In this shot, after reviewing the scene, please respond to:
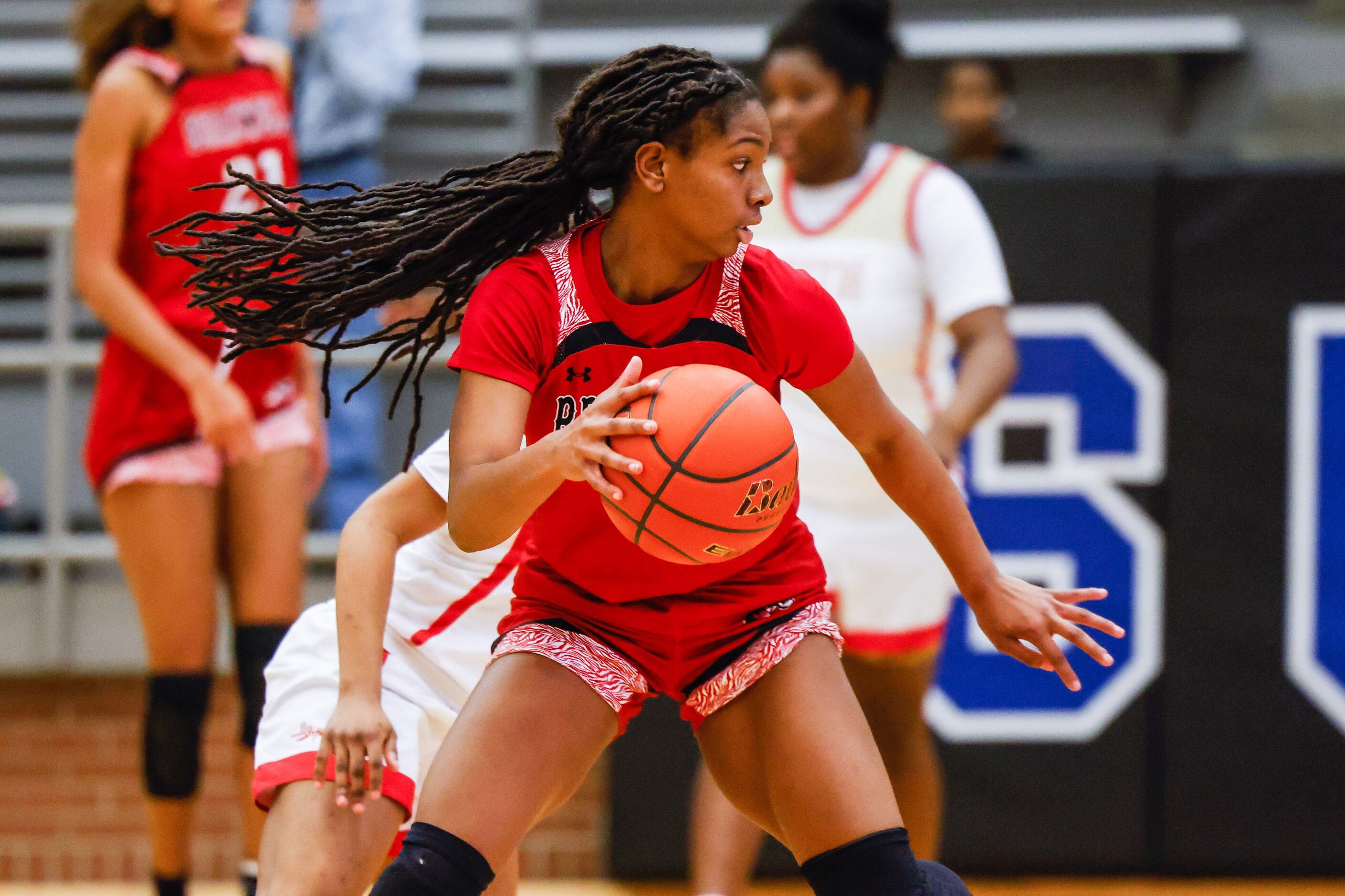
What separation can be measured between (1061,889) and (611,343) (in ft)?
9.89

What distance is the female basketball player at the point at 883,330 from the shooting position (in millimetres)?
3846

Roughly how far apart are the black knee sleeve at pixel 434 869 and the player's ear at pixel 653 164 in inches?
41.2

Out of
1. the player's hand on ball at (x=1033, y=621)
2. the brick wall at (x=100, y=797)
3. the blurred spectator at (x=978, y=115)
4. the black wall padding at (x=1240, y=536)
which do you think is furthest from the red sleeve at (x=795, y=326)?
the blurred spectator at (x=978, y=115)

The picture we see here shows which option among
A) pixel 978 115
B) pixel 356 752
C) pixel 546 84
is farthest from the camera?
pixel 546 84

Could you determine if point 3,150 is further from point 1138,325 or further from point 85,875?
point 1138,325

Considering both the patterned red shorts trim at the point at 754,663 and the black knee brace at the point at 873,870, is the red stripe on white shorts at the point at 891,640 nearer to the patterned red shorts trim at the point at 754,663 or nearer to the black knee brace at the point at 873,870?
the patterned red shorts trim at the point at 754,663

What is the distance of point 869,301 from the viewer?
3883mm

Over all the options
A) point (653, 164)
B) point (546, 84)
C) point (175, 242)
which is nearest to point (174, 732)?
point (175, 242)

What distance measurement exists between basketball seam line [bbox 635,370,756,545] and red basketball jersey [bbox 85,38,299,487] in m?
1.90

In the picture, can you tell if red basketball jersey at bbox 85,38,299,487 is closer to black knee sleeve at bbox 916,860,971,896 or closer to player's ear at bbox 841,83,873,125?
player's ear at bbox 841,83,873,125

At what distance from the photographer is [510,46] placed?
7461 mm

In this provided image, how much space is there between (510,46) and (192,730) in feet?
14.6

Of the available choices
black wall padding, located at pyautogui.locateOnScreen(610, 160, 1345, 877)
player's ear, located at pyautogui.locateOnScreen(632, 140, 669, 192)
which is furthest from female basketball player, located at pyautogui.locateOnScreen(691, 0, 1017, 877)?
player's ear, located at pyautogui.locateOnScreen(632, 140, 669, 192)

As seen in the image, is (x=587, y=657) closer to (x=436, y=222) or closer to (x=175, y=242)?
(x=436, y=222)
